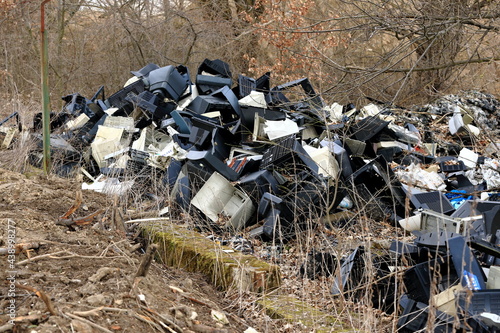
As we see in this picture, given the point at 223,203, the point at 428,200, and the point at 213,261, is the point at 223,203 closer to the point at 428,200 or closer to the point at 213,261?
the point at 213,261

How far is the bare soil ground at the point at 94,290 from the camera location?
245cm

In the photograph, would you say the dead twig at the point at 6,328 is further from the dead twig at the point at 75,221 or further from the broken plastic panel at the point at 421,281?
the broken plastic panel at the point at 421,281

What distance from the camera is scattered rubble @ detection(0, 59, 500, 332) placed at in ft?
13.9

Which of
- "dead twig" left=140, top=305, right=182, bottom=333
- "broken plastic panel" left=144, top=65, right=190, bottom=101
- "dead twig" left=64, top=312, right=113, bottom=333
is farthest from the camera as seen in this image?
"broken plastic panel" left=144, top=65, right=190, bottom=101

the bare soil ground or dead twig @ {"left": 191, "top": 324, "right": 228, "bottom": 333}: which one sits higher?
the bare soil ground

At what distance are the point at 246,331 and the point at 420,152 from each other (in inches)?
238

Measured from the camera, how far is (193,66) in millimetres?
15430

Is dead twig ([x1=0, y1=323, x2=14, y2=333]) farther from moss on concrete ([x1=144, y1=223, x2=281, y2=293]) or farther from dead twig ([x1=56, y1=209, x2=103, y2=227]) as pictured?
dead twig ([x1=56, y1=209, x2=103, y2=227])

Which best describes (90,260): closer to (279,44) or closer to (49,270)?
(49,270)

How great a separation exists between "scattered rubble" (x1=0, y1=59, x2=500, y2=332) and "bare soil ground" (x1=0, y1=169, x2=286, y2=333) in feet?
3.51

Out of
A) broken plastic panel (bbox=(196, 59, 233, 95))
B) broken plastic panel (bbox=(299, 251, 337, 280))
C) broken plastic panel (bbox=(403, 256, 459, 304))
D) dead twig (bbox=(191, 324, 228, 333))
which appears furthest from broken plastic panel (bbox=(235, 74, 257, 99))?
dead twig (bbox=(191, 324, 228, 333))

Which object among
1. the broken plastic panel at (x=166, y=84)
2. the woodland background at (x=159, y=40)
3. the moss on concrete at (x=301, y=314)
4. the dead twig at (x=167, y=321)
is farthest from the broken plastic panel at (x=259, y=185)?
the woodland background at (x=159, y=40)

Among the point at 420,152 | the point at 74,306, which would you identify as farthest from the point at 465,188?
the point at 74,306

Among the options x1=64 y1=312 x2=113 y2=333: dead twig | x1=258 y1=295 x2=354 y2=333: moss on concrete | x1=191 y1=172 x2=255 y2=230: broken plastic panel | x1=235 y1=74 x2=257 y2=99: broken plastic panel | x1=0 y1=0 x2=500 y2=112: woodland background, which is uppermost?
x1=0 y1=0 x2=500 y2=112: woodland background
